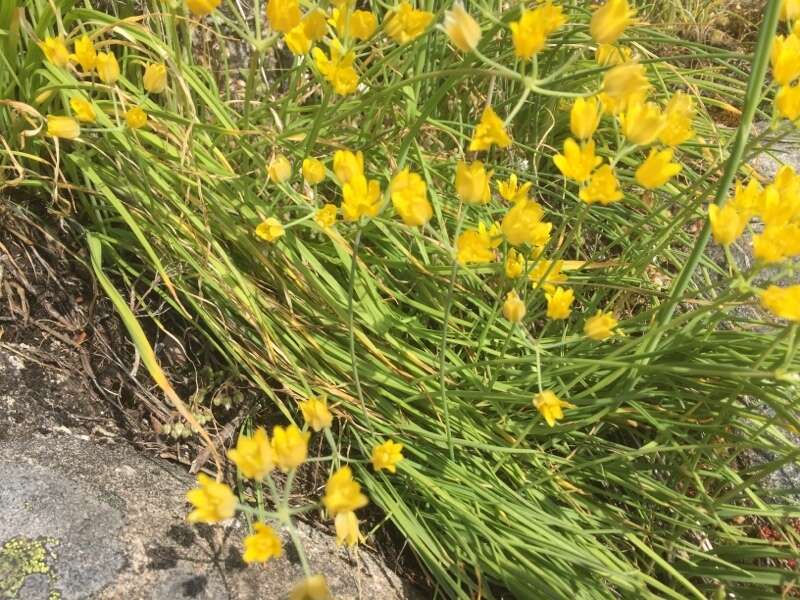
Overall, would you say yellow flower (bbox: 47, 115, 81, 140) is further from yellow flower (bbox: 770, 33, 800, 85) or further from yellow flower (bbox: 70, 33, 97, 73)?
yellow flower (bbox: 770, 33, 800, 85)

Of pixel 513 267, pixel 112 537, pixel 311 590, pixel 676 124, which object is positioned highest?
pixel 676 124

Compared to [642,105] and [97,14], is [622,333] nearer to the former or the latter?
[642,105]

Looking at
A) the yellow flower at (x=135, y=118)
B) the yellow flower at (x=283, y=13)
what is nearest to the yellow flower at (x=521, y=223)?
the yellow flower at (x=283, y=13)

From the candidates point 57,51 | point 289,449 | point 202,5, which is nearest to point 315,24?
point 202,5

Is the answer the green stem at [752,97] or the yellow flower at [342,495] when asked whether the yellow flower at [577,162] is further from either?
the yellow flower at [342,495]

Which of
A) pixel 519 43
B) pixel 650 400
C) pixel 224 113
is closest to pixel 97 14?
pixel 224 113

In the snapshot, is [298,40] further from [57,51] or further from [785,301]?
[785,301]
